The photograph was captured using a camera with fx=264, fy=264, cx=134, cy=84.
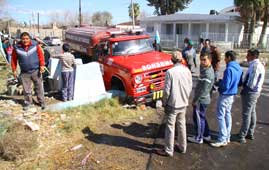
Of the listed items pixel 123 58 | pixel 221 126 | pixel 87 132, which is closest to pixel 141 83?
pixel 123 58

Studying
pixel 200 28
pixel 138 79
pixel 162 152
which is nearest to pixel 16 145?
pixel 162 152

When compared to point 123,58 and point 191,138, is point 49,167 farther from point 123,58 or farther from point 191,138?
point 123,58

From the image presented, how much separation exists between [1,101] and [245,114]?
591cm

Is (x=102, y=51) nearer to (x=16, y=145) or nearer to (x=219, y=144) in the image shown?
(x=16, y=145)

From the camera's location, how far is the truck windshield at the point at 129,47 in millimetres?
7828

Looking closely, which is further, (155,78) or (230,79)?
(155,78)

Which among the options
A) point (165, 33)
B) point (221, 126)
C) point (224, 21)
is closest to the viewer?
point (221, 126)

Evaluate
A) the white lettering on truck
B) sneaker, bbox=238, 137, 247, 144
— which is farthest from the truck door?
sneaker, bbox=238, 137, 247, 144

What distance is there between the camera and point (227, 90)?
486 centimetres

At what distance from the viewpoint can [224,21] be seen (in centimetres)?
2466

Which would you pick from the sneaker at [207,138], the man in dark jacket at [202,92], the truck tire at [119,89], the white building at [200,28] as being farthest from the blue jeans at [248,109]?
the white building at [200,28]

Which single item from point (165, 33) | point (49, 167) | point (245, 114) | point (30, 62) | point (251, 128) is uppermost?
point (165, 33)

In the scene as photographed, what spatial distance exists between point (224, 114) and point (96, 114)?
3166 millimetres

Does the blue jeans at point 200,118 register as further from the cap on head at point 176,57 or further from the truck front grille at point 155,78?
the truck front grille at point 155,78
